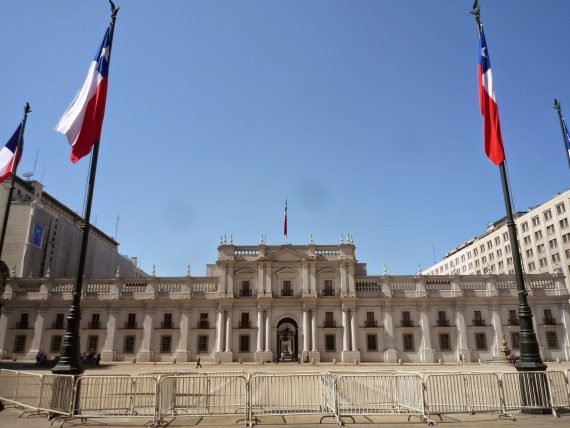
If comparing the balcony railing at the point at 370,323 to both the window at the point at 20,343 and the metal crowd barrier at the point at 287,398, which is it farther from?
the window at the point at 20,343

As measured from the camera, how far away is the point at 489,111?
1397cm

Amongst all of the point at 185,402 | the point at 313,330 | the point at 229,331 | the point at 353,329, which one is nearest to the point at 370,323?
the point at 353,329

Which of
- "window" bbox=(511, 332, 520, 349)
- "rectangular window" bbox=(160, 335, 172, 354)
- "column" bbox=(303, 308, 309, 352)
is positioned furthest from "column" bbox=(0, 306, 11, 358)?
"window" bbox=(511, 332, 520, 349)

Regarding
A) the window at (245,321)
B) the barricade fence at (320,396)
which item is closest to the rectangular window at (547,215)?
the window at (245,321)

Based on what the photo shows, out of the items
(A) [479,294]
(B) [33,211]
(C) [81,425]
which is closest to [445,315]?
(A) [479,294]

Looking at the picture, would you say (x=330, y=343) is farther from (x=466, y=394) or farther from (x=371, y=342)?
(x=466, y=394)

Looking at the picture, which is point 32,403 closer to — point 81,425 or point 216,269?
point 81,425

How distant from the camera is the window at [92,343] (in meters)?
43.9

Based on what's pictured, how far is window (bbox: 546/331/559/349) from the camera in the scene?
42938 mm

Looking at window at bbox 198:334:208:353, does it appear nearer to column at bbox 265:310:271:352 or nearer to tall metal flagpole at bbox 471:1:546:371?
column at bbox 265:310:271:352

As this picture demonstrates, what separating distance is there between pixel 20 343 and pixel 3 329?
2.37 meters

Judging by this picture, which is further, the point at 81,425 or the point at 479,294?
the point at 479,294

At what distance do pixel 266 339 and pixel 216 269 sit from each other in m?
9.95

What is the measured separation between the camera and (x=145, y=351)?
4353 cm
